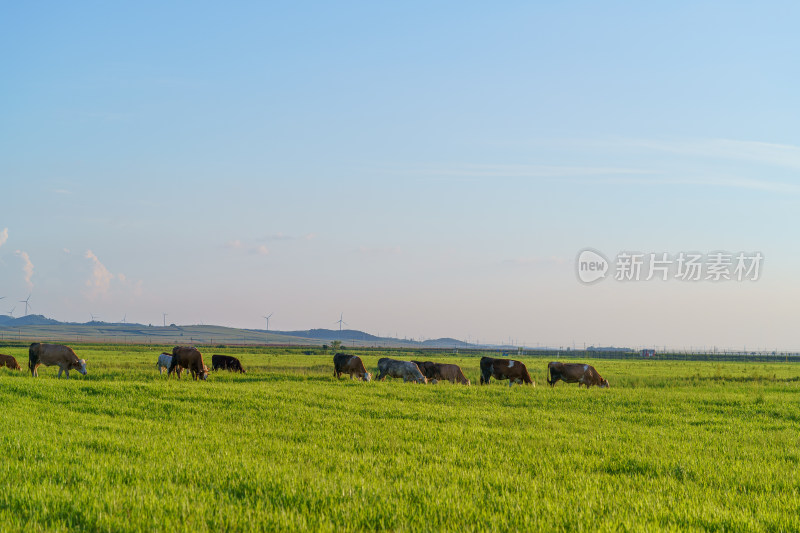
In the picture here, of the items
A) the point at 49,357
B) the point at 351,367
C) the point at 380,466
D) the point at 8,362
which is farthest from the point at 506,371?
the point at 8,362

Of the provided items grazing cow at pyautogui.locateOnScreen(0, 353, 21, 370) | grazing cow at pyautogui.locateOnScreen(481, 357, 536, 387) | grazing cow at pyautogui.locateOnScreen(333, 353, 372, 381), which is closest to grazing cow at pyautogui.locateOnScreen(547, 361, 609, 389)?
grazing cow at pyautogui.locateOnScreen(481, 357, 536, 387)

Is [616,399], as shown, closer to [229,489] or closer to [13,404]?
[229,489]

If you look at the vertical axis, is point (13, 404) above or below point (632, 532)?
below

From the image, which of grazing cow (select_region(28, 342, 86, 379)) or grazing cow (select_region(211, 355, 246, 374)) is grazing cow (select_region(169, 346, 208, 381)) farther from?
grazing cow (select_region(211, 355, 246, 374))

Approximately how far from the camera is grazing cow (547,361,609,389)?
116ft

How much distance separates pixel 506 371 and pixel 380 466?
25787 mm

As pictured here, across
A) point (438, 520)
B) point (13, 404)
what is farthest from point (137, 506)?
point (13, 404)

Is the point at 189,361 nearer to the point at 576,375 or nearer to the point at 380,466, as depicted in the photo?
the point at 576,375

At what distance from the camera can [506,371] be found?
116 ft

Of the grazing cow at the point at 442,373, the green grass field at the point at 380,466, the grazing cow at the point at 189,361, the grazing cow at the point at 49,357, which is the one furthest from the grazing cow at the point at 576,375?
the grazing cow at the point at 49,357

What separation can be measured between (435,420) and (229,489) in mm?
9403

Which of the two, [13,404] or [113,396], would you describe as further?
[113,396]

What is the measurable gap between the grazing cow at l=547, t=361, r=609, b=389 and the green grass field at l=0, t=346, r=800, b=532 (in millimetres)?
14310

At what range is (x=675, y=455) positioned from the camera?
12.5m
